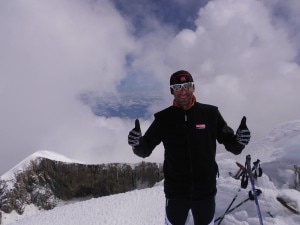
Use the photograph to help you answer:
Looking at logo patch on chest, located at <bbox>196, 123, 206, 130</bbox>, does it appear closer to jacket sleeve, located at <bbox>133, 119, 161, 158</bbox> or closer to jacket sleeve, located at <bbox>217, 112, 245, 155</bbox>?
jacket sleeve, located at <bbox>217, 112, 245, 155</bbox>

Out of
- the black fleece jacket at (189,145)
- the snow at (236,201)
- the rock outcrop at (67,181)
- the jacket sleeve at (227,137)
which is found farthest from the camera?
the rock outcrop at (67,181)

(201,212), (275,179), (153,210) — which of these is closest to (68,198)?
(153,210)

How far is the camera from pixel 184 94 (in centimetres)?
468

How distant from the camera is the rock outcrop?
228 feet

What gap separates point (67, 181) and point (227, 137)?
74791 mm

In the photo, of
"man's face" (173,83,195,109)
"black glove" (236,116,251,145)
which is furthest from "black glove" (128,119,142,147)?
"black glove" (236,116,251,145)

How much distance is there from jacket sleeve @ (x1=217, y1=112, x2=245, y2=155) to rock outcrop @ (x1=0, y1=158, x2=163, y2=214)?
64.5 m

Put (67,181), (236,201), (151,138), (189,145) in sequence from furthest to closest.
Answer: (67,181), (236,201), (151,138), (189,145)

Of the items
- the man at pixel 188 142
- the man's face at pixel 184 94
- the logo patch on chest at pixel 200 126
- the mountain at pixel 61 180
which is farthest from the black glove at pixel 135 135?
the mountain at pixel 61 180

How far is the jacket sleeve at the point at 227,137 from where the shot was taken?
15.6ft

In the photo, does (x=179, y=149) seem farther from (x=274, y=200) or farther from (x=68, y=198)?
(x=68, y=198)

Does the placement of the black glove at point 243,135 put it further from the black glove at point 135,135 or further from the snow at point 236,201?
the snow at point 236,201

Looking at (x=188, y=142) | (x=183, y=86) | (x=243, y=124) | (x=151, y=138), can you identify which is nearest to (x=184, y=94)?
(x=183, y=86)

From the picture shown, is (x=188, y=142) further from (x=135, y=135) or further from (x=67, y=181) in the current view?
(x=67, y=181)
